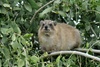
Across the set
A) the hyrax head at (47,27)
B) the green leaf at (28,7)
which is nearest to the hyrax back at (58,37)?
the hyrax head at (47,27)

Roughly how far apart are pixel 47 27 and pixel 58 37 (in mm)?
500

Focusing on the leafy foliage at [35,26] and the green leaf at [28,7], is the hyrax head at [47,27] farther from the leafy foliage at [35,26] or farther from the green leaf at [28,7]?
the green leaf at [28,7]

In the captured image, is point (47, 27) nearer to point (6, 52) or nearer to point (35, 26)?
point (35, 26)

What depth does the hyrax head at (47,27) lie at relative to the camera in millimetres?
→ 6366

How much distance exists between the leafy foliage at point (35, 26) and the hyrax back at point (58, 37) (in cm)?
12

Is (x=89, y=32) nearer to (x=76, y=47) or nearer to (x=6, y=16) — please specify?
(x=76, y=47)

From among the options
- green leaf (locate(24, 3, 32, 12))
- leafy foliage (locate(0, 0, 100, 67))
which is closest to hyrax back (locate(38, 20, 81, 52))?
leafy foliage (locate(0, 0, 100, 67))

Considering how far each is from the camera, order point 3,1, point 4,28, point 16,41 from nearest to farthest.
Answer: point 16,41 < point 4,28 < point 3,1

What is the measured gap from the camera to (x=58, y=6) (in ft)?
20.2

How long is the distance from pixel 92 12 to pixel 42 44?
1.03 meters

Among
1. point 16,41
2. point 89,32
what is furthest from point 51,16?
point 16,41

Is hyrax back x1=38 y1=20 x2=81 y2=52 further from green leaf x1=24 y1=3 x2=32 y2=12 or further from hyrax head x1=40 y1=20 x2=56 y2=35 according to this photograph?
green leaf x1=24 y1=3 x2=32 y2=12

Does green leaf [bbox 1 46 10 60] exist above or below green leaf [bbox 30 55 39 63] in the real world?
above

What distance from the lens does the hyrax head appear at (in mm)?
Answer: 6366
